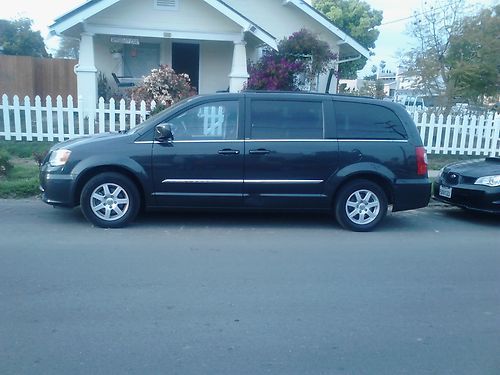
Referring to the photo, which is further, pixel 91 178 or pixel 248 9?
pixel 248 9

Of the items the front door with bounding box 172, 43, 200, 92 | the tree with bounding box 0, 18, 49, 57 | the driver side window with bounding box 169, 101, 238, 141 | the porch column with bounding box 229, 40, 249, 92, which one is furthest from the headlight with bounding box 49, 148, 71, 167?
the tree with bounding box 0, 18, 49, 57

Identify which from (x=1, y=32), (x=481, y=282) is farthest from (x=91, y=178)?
(x=1, y=32)

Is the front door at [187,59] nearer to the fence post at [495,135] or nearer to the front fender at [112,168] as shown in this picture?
the fence post at [495,135]

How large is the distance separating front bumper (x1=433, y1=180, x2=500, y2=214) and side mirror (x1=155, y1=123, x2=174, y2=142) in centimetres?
437

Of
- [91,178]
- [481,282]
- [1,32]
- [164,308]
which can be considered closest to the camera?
[164,308]

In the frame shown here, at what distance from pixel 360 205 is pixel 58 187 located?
395cm

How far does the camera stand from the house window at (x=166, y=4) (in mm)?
15359

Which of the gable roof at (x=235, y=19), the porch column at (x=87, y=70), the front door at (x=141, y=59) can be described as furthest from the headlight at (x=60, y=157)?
the front door at (x=141, y=59)

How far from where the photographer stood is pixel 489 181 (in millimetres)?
8000

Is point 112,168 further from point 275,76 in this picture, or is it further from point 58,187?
point 275,76

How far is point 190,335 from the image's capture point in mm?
4070

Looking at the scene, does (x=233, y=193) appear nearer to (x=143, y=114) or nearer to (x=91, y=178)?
(x=91, y=178)

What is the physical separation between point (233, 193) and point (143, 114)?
5.86m

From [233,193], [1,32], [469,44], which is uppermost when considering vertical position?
[1,32]
